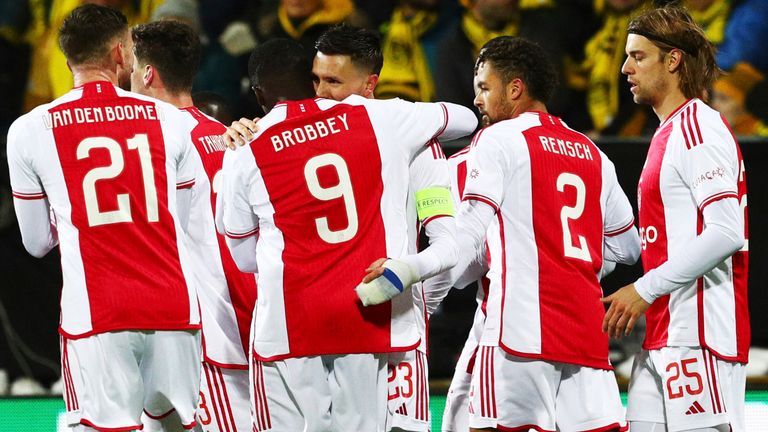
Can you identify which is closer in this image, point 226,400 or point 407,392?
point 407,392

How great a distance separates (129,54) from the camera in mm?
4082

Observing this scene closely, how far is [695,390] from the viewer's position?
13.0ft

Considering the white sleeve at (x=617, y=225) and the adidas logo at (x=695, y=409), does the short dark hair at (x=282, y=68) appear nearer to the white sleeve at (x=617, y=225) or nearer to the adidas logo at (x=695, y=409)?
the white sleeve at (x=617, y=225)

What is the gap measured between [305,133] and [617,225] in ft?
4.22

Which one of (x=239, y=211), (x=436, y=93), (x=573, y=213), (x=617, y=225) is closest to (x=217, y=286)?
(x=239, y=211)

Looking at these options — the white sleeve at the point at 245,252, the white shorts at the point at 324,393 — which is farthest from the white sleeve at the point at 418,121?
the white shorts at the point at 324,393

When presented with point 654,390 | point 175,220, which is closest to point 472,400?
point 654,390

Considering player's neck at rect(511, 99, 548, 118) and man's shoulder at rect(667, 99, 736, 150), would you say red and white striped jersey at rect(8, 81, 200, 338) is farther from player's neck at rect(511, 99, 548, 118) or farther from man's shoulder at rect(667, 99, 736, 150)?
man's shoulder at rect(667, 99, 736, 150)

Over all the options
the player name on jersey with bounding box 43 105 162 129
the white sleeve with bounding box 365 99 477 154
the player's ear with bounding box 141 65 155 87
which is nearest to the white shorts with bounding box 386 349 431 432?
the white sleeve with bounding box 365 99 477 154

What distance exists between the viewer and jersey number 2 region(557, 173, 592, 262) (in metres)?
4.08

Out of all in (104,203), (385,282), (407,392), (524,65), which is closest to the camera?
(385,282)

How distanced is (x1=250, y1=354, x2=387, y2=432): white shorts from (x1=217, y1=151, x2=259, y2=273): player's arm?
0.38 metres

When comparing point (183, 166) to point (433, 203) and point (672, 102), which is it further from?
point (672, 102)

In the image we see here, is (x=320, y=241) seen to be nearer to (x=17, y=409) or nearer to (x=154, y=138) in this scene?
(x=154, y=138)
